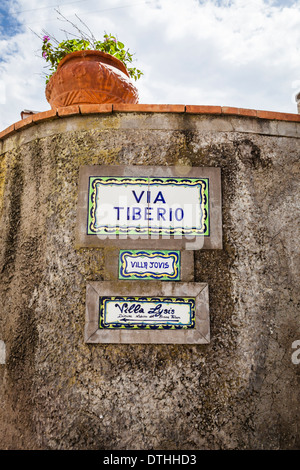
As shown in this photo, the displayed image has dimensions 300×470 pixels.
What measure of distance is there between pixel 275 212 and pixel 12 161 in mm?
2420

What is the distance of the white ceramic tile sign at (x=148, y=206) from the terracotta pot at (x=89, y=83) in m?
0.85

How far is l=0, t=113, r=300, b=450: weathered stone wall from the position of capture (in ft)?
8.36

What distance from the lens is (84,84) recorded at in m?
3.19

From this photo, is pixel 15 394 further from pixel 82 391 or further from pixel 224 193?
pixel 224 193

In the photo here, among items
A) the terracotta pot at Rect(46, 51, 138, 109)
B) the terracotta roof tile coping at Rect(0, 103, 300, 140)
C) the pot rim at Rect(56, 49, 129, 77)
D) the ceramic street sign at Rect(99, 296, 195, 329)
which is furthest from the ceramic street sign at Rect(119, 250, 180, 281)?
the pot rim at Rect(56, 49, 129, 77)

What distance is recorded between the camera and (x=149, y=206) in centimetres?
289

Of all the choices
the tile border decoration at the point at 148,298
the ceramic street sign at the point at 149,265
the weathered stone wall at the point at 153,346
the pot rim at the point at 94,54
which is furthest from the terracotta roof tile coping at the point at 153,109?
the tile border decoration at the point at 148,298

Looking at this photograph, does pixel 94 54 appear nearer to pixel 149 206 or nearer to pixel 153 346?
pixel 149 206

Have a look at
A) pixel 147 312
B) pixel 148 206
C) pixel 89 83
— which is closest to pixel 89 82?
pixel 89 83

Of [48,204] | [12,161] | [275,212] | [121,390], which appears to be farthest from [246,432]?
[12,161]

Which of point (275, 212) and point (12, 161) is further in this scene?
point (12, 161)

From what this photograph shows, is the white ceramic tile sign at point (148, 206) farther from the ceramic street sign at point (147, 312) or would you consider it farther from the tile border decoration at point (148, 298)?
the ceramic street sign at point (147, 312)

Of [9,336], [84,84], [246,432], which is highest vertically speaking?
[84,84]
